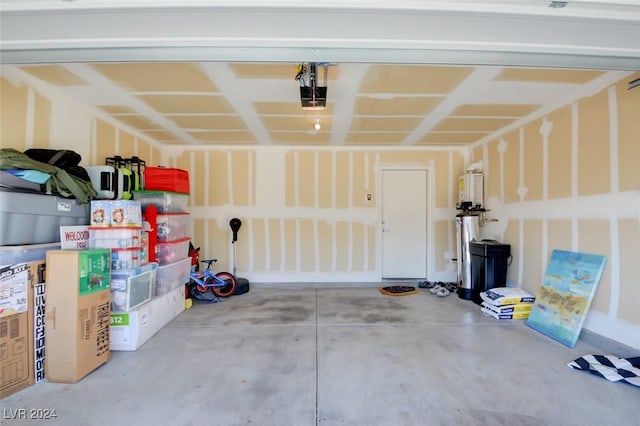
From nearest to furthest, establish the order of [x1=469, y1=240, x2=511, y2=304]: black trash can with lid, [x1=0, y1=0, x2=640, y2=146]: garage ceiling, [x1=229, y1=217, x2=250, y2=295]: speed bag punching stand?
[x1=0, y1=0, x2=640, y2=146]: garage ceiling, [x1=469, y1=240, x2=511, y2=304]: black trash can with lid, [x1=229, y1=217, x2=250, y2=295]: speed bag punching stand

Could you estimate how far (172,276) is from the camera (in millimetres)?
3568

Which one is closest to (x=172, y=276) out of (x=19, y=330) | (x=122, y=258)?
(x=122, y=258)

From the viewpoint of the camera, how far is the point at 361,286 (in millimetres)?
5211

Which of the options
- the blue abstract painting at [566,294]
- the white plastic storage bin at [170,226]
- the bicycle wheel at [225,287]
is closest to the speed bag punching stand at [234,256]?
the bicycle wheel at [225,287]

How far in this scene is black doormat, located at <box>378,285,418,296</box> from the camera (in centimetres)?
465

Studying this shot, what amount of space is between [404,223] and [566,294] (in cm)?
260

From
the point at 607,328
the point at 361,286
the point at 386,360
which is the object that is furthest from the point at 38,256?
the point at 607,328

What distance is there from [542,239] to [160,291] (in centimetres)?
455

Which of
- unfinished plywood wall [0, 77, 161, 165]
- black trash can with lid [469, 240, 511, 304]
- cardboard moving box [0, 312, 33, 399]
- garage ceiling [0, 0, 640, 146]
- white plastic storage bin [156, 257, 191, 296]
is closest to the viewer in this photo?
garage ceiling [0, 0, 640, 146]

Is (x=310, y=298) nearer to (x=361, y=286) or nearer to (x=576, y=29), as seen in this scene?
(x=361, y=286)

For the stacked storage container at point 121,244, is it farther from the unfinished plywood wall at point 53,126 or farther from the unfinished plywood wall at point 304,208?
the unfinished plywood wall at point 304,208

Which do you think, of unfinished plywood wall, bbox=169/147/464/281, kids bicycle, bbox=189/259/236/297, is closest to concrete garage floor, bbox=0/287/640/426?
kids bicycle, bbox=189/259/236/297

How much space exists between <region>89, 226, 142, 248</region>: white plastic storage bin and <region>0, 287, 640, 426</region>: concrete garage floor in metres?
1.00

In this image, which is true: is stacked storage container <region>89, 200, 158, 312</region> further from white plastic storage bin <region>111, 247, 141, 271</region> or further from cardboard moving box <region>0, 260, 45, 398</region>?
cardboard moving box <region>0, 260, 45, 398</region>
